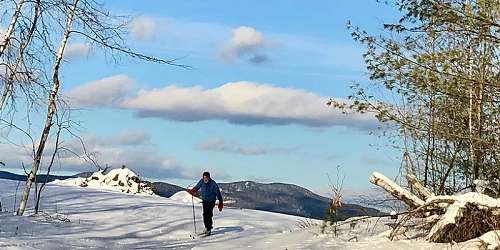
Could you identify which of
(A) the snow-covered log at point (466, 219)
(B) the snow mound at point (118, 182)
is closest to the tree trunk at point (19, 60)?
(A) the snow-covered log at point (466, 219)

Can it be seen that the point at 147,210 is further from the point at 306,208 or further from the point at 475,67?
the point at 475,67

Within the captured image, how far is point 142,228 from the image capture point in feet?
61.4

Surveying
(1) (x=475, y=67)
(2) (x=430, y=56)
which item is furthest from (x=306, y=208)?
(2) (x=430, y=56)

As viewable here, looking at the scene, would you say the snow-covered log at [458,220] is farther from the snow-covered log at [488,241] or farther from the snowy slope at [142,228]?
the snowy slope at [142,228]

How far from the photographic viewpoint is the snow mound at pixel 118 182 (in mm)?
31016

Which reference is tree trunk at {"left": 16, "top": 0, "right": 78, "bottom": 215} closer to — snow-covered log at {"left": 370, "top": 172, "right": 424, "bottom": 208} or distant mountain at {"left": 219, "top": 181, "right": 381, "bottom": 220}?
snow-covered log at {"left": 370, "top": 172, "right": 424, "bottom": 208}

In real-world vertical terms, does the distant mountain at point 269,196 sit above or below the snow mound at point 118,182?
below

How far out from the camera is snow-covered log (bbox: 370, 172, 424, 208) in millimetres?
14664

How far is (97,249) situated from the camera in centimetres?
1471

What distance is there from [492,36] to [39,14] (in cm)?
833

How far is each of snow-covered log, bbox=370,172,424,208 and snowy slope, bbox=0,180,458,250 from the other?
852 mm

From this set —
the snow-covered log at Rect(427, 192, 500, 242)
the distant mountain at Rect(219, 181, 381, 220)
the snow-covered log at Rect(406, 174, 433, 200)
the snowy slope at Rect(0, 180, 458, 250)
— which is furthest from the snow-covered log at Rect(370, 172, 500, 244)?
the distant mountain at Rect(219, 181, 381, 220)

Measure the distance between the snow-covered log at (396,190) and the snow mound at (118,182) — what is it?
16.7 metres

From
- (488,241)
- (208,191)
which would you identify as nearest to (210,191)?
(208,191)
